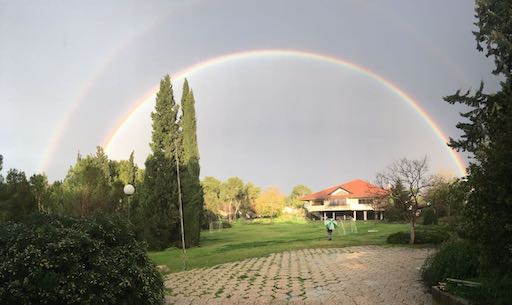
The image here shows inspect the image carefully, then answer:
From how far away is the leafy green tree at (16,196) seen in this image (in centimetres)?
2270

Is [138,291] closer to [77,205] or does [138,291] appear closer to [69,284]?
[69,284]

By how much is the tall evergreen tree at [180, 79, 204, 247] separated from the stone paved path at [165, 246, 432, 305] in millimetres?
12771

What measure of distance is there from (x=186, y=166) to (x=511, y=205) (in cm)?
2617

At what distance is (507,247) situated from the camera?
6.86 metres

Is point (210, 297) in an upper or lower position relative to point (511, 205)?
lower

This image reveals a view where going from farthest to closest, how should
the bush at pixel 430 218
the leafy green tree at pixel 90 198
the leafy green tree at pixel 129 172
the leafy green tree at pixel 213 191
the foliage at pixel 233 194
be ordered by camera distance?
the foliage at pixel 233 194
the leafy green tree at pixel 213 191
the leafy green tree at pixel 129 172
the bush at pixel 430 218
the leafy green tree at pixel 90 198

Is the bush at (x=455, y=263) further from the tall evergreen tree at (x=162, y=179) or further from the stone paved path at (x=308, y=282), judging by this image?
the tall evergreen tree at (x=162, y=179)

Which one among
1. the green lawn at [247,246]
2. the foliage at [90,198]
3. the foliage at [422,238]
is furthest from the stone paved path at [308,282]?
the foliage at [90,198]

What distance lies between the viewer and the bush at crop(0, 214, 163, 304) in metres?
6.37

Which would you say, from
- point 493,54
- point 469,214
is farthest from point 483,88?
point 469,214

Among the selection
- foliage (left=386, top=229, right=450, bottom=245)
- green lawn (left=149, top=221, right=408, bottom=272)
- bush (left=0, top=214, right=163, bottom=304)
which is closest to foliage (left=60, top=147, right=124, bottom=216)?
green lawn (left=149, top=221, right=408, bottom=272)

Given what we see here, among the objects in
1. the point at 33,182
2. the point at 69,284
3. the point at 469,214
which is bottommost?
the point at 69,284

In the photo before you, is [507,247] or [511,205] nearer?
[511,205]

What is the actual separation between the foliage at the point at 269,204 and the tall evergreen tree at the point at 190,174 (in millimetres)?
56868
